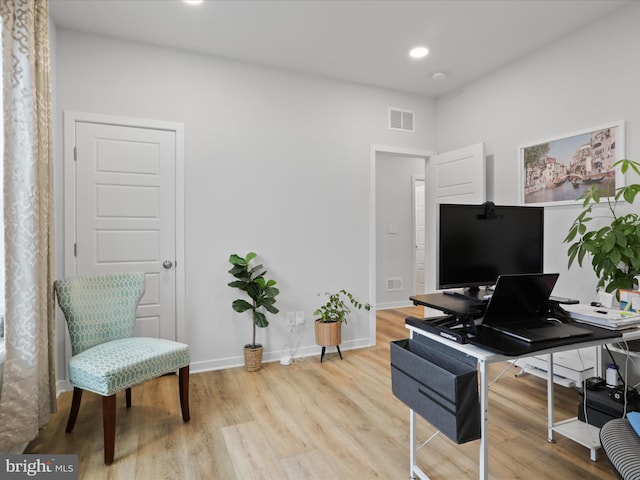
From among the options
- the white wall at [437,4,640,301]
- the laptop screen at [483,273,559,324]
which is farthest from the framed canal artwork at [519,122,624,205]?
the laptop screen at [483,273,559,324]

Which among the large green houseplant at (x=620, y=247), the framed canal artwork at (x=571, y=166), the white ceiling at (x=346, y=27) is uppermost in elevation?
the white ceiling at (x=346, y=27)

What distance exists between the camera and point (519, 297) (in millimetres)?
1686

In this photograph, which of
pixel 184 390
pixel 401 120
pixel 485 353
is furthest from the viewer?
pixel 401 120

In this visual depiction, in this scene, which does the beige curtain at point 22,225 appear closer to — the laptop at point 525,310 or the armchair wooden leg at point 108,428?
the armchair wooden leg at point 108,428

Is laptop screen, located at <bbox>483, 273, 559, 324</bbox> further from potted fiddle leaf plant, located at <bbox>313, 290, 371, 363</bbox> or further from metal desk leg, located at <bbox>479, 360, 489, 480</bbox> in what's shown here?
potted fiddle leaf plant, located at <bbox>313, 290, 371, 363</bbox>

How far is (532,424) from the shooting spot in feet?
7.72

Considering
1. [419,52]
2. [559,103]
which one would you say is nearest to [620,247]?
[559,103]

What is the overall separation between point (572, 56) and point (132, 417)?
4219 millimetres

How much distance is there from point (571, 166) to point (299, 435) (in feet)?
9.45

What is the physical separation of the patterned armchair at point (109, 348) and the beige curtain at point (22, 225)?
0.84 feet

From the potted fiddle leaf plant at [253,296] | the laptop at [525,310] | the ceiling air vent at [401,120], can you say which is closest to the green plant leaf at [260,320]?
the potted fiddle leaf plant at [253,296]

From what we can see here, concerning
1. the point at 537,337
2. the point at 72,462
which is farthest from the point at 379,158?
the point at 72,462

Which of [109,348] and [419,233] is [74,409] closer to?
[109,348]

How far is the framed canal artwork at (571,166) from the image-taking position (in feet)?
8.94
